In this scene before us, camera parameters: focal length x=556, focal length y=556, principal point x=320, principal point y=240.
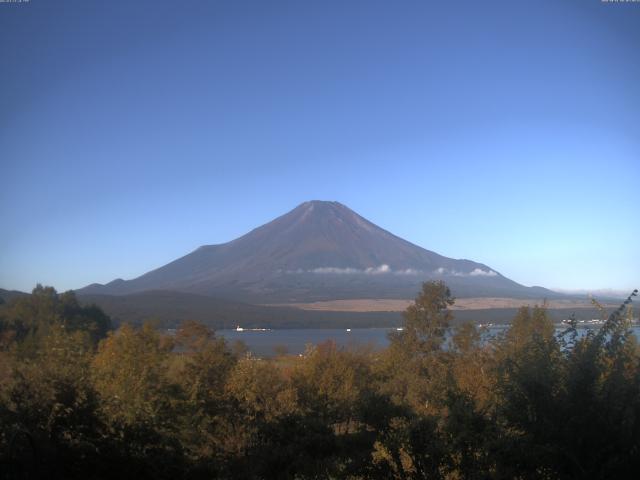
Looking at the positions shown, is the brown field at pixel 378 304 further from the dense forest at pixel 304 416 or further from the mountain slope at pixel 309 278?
the dense forest at pixel 304 416

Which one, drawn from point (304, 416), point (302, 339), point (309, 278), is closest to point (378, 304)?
point (302, 339)

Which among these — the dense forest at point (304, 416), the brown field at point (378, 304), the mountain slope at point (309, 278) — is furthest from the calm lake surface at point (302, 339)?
the mountain slope at point (309, 278)

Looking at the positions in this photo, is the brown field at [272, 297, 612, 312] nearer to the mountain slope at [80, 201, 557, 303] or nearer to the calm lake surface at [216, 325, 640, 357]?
the mountain slope at [80, 201, 557, 303]

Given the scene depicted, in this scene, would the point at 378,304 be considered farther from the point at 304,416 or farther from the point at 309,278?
the point at 304,416

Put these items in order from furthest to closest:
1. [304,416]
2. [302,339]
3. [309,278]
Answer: [309,278] → [302,339] → [304,416]

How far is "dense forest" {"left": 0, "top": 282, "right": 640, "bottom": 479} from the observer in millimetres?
7219

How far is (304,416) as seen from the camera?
15.1 meters

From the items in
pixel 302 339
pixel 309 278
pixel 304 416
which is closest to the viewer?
pixel 304 416

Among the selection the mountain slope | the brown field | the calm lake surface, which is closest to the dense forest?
the calm lake surface

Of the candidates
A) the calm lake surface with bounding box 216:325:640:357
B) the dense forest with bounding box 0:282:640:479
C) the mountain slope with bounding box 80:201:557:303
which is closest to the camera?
the dense forest with bounding box 0:282:640:479

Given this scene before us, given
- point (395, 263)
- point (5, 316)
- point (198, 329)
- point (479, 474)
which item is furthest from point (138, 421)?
point (395, 263)

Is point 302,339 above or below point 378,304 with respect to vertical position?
below

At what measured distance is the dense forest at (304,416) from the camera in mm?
7219

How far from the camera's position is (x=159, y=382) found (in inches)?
550
